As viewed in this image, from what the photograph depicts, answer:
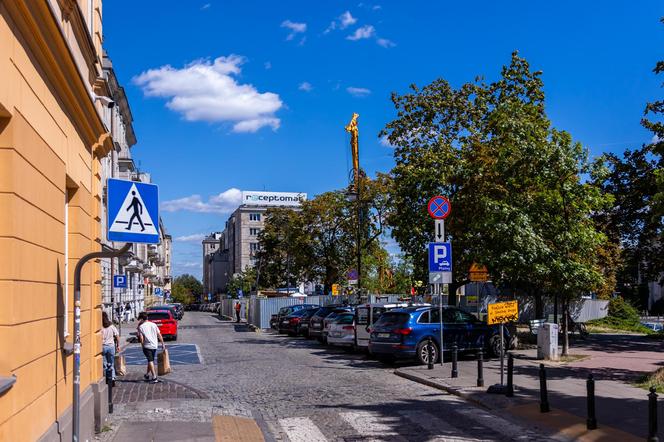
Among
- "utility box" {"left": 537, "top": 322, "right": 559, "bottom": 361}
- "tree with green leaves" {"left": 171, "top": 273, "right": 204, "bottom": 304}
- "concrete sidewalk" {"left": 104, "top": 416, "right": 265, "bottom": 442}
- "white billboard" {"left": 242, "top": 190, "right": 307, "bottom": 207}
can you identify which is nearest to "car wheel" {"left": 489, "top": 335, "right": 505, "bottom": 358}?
"utility box" {"left": 537, "top": 322, "right": 559, "bottom": 361}

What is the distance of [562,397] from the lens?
1264cm

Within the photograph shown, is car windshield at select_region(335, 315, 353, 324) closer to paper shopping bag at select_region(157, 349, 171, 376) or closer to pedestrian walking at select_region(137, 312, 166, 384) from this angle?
pedestrian walking at select_region(137, 312, 166, 384)

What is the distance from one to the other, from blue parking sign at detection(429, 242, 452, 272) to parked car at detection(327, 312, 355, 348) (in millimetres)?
7366

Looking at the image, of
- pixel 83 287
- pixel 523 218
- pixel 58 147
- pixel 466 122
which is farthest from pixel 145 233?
pixel 466 122

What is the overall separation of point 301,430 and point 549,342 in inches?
410

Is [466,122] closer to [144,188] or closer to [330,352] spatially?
[330,352]

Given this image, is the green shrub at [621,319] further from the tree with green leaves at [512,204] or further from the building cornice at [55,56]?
the building cornice at [55,56]

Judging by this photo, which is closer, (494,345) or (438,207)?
(438,207)

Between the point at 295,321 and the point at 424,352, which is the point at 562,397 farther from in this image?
the point at 295,321

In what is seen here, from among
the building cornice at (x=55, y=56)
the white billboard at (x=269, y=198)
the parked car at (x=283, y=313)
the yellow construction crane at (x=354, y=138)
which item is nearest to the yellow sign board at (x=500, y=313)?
the building cornice at (x=55, y=56)

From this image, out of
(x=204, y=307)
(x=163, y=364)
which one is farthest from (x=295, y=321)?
(x=204, y=307)

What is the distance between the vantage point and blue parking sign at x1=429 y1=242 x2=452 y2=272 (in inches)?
702

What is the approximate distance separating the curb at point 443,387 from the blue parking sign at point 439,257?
282 centimetres

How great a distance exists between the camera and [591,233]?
19.2m
